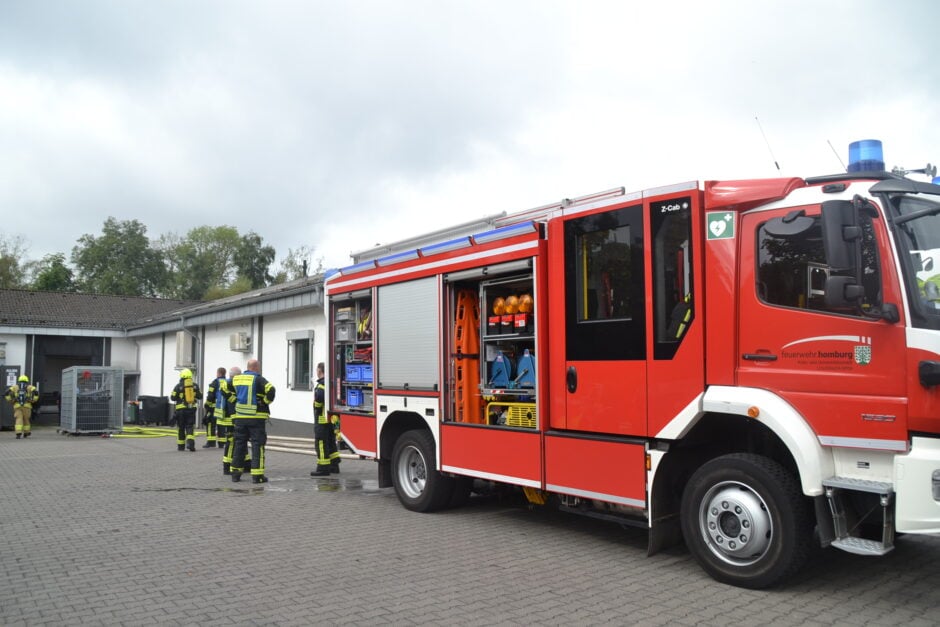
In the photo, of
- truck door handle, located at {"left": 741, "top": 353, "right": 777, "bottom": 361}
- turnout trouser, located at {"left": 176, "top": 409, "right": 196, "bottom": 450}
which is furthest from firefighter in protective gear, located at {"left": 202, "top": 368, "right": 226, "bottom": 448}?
truck door handle, located at {"left": 741, "top": 353, "right": 777, "bottom": 361}

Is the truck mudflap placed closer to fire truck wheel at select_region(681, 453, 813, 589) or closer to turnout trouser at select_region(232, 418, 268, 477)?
fire truck wheel at select_region(681, 453, 813, 589)

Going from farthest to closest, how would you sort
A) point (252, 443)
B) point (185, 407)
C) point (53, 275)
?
1. point (53, 275)
2. point (185, 407)
3. point (252, 443)

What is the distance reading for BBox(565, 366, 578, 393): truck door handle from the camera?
6.27m

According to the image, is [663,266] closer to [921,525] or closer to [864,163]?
[864,163]

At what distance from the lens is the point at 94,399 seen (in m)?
21.1

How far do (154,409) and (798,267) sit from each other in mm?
25883

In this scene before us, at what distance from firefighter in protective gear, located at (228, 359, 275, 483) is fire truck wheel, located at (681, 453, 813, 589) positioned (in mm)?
7102

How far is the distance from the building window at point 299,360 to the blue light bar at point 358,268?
8655 mm

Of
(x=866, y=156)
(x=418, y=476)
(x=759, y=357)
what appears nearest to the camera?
(x=759, y=357)

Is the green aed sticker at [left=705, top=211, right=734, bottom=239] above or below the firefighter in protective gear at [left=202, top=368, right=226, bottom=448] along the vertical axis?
above

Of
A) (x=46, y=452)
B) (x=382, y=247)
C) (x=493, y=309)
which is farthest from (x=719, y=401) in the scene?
(x=46, y=452)

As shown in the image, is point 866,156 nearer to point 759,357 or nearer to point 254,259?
point 759,357

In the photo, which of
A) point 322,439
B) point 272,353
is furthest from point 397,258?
point 272,353

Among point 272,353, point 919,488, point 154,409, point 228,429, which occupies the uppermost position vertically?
point 272,353
